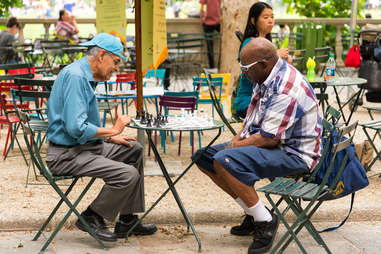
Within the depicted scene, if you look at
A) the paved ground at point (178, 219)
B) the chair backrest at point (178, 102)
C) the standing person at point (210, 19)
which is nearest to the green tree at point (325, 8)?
the standing person at point (210, 19)

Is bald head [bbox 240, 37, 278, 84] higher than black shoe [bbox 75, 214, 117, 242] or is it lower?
higher

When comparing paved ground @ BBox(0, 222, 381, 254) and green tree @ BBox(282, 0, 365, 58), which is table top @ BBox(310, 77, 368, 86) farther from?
green tree @ BBox(282, 0, 365, 58)

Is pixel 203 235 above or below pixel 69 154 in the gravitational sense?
below

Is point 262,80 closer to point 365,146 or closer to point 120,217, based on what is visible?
point 120,217

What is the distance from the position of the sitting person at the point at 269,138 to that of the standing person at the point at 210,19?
35.5 feet

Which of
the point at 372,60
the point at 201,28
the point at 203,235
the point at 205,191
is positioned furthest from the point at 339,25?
the point at 203,235

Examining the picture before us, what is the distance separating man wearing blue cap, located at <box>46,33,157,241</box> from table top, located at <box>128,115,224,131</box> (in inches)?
8.9

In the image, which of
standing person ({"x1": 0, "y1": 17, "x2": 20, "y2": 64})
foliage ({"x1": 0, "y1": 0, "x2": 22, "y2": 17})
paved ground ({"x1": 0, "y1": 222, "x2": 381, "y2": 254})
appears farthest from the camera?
foliage ({"x1": 0, "y1": 0, "x2": 22, "y2": 17})

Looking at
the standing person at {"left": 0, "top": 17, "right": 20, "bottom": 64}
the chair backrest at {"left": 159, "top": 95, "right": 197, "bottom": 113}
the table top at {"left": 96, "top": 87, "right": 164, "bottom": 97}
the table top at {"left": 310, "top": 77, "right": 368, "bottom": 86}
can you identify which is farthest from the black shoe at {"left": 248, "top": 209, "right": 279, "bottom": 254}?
the standing person at {"left": 0, "top": 17, "right": 20, "bottom": 64}

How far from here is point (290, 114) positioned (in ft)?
14.5

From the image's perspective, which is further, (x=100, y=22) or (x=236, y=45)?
(x=236, y=45)

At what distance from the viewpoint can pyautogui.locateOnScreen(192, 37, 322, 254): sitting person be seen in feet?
14.6

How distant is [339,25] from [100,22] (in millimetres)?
11145

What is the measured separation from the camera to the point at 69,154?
15.3ft
